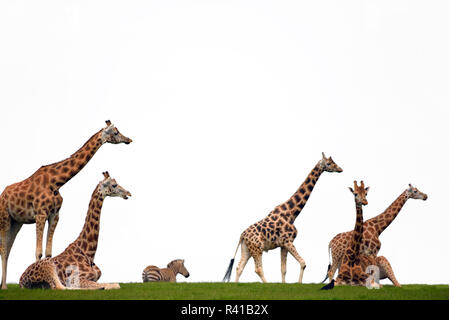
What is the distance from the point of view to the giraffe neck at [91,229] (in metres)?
16.3

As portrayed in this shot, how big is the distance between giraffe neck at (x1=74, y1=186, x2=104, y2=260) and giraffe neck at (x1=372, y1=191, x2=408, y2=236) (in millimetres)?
7095

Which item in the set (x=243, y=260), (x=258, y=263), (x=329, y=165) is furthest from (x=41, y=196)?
(x=329, y=165)

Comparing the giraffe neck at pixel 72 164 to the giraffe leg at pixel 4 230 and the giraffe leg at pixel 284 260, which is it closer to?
the giraffe leg at pixel 4 230

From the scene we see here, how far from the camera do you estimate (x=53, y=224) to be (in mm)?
16969

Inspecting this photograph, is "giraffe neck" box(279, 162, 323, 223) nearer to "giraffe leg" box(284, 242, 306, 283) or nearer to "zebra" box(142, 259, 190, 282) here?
"giraffe leg" box(284, 242, 306, 283)

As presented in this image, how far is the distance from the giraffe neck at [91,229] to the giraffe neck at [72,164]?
966mm

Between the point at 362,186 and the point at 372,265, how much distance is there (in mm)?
1879

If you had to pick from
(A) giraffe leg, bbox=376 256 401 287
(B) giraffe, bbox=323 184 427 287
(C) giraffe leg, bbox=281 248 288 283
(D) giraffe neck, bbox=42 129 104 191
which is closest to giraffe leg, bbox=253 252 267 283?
(C) giraffe leg, bbox=281 248 288 283

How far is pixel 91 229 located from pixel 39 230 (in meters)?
1.18

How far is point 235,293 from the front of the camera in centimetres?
1545

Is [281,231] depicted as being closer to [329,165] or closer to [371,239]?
[329,165]

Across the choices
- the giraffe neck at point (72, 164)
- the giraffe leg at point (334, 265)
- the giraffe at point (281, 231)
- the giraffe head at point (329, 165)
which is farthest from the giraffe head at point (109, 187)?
the giraffe head at point (329, 165)
